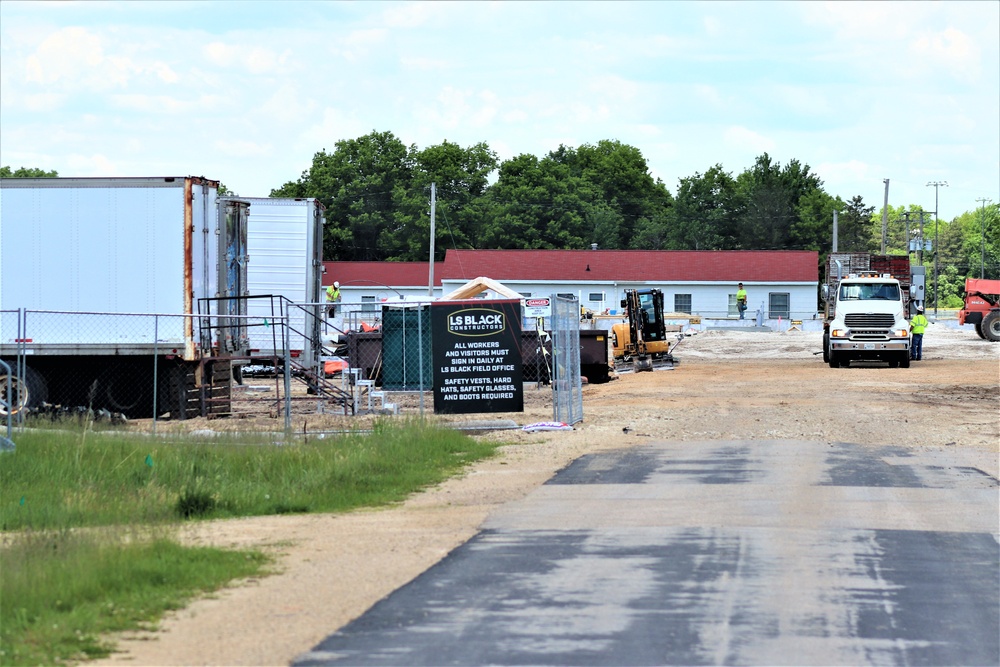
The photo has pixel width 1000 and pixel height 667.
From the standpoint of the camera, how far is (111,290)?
21234 mm

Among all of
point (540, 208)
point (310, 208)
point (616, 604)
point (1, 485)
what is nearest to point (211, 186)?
point (310, 208)

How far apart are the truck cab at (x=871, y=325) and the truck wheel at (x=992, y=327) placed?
15944 millimetres

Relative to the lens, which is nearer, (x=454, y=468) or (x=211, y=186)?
(x=454, y=468)

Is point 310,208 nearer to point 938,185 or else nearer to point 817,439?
point 817,439

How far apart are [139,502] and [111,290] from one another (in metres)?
9.50

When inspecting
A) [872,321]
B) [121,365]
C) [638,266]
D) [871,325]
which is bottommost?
[121,365]

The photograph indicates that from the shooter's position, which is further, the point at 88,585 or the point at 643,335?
the point at 643,335

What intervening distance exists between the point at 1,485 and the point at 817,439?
10.7 meters

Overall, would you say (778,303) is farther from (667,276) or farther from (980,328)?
(980,328)

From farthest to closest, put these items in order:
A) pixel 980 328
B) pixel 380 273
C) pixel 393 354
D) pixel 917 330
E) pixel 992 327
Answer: pixel 380 273 → pixel 980 328 → pixel 992 327 → pixel 917 330 → pixel 393 354

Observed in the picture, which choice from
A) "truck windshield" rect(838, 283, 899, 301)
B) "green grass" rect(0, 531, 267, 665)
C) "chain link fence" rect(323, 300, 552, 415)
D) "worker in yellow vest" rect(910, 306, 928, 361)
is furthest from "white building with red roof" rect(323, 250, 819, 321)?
"green grass" rect(0, 531, 267, 665)

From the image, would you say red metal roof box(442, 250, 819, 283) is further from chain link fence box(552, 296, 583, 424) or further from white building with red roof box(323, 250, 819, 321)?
chain link fence box(552, 296, 583, 424)

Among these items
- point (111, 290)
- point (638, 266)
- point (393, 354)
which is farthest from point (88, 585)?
point (638, 266)

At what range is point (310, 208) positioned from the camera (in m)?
26.3
